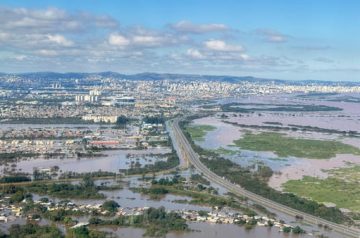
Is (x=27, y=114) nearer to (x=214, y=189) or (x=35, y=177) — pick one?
(x=35, y=177)

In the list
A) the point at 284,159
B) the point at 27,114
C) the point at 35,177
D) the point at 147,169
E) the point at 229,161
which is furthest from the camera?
the point at 27,114

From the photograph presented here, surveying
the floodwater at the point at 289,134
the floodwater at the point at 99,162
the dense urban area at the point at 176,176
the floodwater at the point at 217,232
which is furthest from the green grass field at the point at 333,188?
the floodwater at the point at 99,162

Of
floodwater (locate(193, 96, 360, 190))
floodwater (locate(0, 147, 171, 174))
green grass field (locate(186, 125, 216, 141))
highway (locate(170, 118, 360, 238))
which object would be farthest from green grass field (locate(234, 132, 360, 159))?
floodwater (locate(0, 147, 171, 174))

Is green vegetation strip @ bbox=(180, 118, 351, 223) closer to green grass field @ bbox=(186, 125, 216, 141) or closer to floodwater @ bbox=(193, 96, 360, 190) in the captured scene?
floodwater @ bbox=(193, 96, 360, 190)

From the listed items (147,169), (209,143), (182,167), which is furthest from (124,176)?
(209,143)

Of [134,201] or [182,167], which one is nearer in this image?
[134,201]

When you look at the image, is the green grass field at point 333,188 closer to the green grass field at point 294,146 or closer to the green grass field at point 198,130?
the green grass field at point 294,146
